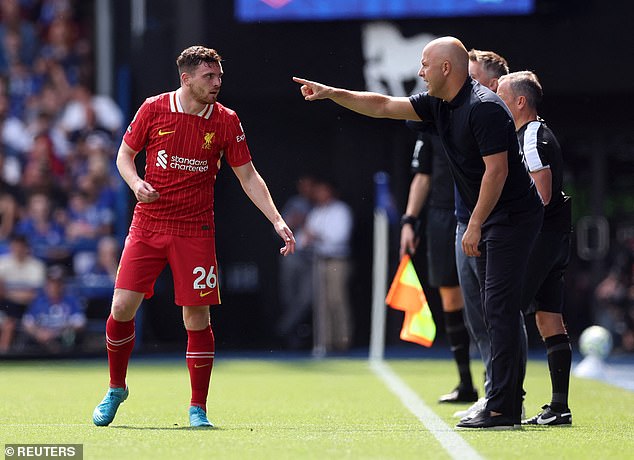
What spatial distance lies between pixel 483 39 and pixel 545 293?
822 cm

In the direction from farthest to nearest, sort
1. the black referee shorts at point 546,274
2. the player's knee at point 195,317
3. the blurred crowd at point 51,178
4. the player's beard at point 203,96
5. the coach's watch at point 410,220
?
the blurred crowd at point 51,178, the coach's watch at point 410,220, the black referee shorts at point 546,274, the player's knee at point 195,317, the player's beard at point 203,96

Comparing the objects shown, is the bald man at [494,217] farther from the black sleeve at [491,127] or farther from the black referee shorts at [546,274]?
the black referee shorts at [546,274]

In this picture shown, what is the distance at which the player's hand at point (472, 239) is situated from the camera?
22.9 feet

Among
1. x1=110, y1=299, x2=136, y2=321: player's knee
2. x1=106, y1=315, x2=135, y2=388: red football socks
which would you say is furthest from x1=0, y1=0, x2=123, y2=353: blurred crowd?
x1=110, y1=299, x2=136, y2=321: player's knee

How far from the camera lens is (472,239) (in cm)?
699

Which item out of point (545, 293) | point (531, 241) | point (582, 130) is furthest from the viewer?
point (582, 130)

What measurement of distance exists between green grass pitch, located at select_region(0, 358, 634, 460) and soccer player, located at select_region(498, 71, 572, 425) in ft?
0.94

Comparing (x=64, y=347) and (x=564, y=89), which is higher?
(x=564, y=89)

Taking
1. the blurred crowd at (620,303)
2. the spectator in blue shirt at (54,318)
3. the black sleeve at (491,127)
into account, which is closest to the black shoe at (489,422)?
the black sleeve at (491,127)

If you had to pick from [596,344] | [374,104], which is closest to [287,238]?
[374,104]

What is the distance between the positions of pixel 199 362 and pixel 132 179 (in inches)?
41.9

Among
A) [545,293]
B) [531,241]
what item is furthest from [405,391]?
[531,241]

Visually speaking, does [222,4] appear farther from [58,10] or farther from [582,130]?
[582,130]

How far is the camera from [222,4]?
15969 mm
